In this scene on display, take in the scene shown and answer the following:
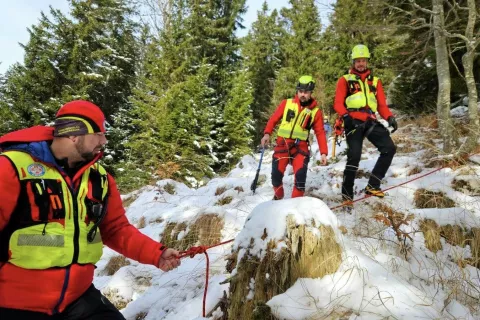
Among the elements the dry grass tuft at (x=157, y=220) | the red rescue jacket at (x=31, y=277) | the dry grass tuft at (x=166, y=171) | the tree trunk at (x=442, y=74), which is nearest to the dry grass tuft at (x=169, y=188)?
the dry grass tuft at (x=157, y=220)

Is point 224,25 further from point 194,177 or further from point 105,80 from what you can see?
point 194,177

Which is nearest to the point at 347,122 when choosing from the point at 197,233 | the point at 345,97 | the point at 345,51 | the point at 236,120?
the point at 345,97

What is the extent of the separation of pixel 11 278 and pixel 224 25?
19351 mm

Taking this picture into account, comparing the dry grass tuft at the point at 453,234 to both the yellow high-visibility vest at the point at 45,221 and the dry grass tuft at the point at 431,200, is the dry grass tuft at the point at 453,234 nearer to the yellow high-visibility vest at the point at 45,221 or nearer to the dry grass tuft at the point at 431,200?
the dry grass tuft at the point at 431,200

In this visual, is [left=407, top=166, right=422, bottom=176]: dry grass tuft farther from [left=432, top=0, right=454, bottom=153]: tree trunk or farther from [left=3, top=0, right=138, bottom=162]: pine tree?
[left=3, top=0, right=138, bottom=162]: pine tree

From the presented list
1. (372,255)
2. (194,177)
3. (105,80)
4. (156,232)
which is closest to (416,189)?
(372,255)

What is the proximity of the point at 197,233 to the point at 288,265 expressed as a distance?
2405 mm

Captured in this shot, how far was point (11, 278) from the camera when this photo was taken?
1.97 meters

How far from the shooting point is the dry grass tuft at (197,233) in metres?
4.46

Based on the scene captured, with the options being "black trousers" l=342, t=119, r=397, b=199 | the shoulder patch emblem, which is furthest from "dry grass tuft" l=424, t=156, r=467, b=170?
the shoulder patch emblem

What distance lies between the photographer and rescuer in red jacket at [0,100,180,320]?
1959mm

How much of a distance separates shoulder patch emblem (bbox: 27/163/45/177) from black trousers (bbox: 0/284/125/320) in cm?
74

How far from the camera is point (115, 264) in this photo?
5133 mm

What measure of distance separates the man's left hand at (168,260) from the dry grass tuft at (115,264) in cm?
281
